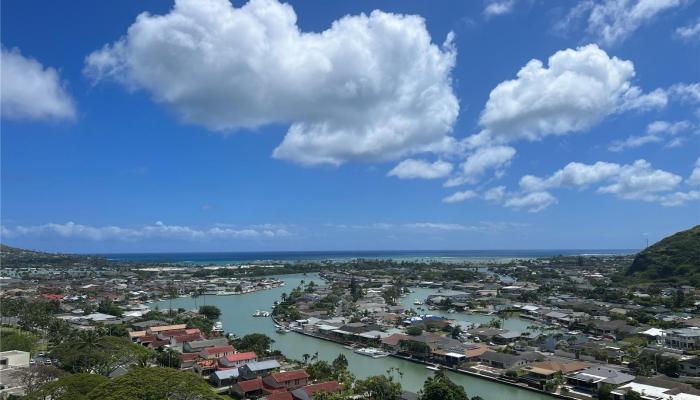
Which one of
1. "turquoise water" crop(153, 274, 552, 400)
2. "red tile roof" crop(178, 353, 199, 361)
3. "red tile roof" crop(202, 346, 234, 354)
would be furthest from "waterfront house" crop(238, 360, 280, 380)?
"turquoise water" crop(153, 274, 552, 400)

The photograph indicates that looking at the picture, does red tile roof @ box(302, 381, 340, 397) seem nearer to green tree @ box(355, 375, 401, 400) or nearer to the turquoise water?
green tree @ box(355, 375, 401, 400)

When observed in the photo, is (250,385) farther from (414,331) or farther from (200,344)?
(414,331)

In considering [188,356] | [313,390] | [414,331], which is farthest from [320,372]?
[414,331]

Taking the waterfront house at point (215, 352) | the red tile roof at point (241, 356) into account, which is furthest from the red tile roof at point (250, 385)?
the waterfront house at point (215, 352)

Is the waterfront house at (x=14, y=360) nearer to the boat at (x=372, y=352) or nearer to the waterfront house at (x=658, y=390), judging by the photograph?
the boat at (x=372, y=352)

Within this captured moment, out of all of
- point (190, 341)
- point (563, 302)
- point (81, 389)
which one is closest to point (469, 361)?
point (190, 341)

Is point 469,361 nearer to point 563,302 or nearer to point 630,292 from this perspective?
point 563,302
